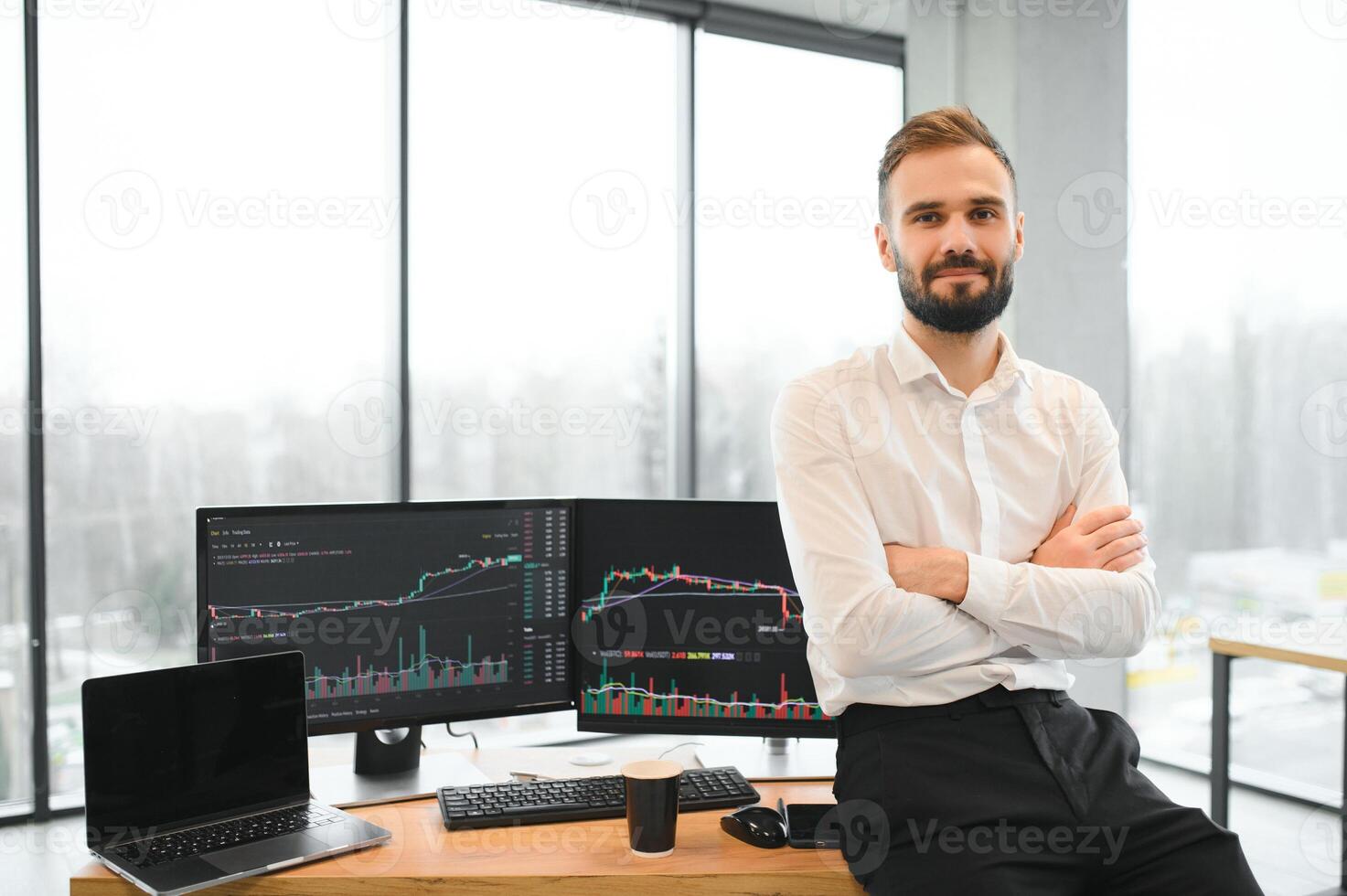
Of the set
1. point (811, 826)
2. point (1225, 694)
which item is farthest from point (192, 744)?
point (1225, 694)

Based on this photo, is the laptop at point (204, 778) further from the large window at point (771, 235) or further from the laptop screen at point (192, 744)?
the large window at point (771, 235)

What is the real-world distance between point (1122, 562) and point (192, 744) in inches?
54.9

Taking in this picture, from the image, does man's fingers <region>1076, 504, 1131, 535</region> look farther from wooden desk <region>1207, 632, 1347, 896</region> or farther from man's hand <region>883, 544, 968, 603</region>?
wooden desk <region>1207, 632, 1347, 896</region>

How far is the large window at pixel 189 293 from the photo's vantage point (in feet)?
9.59

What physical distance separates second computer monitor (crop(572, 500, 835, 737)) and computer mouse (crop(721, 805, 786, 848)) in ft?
0.80

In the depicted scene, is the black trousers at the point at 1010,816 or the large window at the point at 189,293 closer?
the black trousers at the point at 1010,816

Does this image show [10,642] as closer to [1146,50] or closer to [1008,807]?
[1008,807]

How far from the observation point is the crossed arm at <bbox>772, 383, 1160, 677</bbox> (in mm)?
1420

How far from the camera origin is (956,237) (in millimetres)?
1609

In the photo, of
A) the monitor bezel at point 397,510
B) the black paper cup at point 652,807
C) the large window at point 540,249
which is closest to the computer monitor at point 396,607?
the monitor bezel at point 397,510

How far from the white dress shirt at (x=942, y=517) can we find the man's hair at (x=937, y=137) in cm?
30

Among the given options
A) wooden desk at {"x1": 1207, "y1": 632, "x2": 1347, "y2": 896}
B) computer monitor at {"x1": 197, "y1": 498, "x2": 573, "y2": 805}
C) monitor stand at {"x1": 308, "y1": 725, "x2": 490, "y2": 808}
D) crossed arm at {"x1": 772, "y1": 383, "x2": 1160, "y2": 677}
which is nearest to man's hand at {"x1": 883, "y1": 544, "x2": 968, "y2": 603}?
crossed arm at {"x1": 772, "y1": 383, "x2": 1160, "y2": 677}

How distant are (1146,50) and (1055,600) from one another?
9.44 feet

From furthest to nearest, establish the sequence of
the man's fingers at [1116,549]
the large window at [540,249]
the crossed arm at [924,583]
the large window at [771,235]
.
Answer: the large window at [771,235]
the large window at [540,249]
the man's fingers at [1116,549]
the crossed arm at [924,583]
